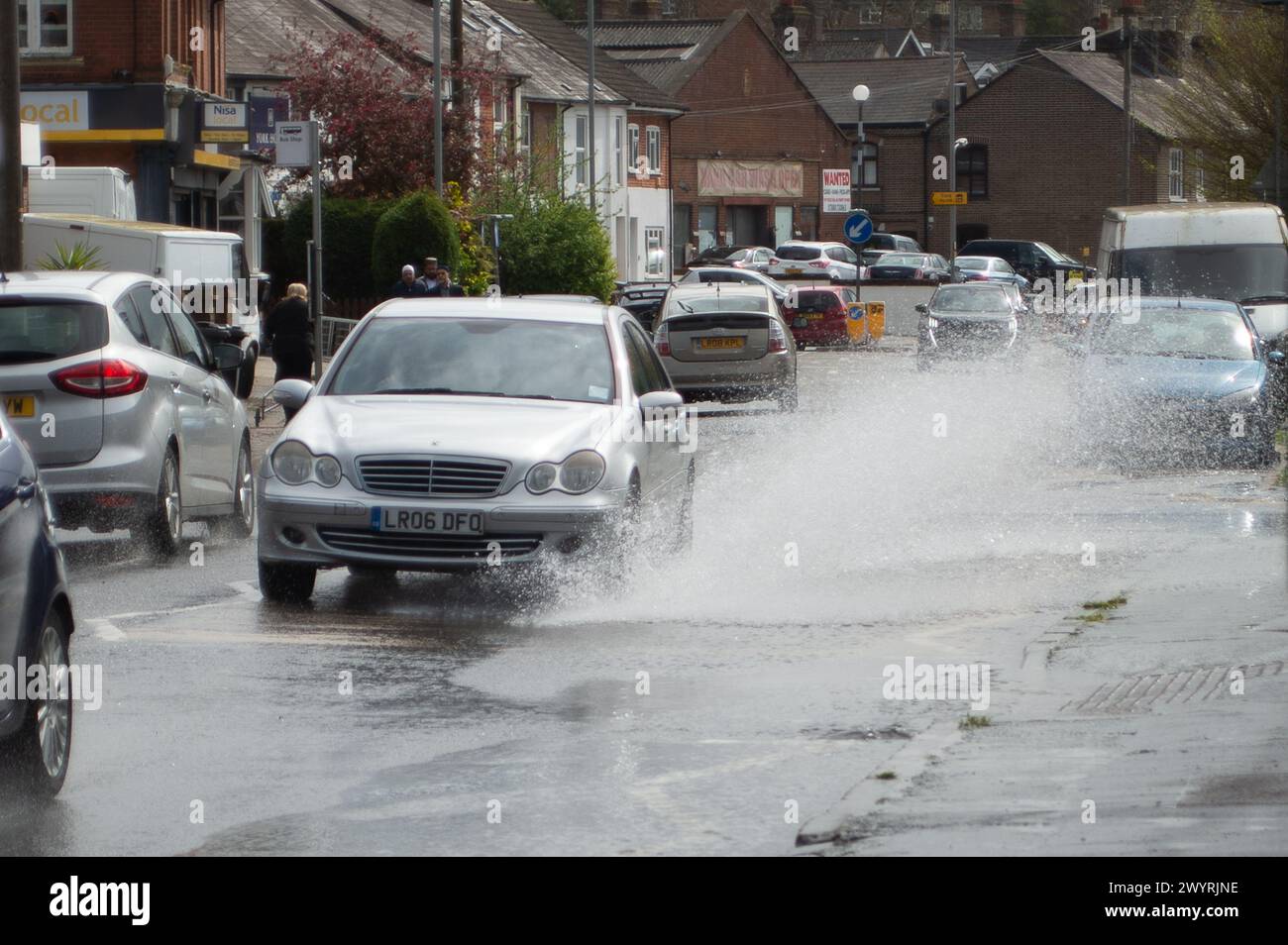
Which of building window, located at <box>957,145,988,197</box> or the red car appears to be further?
building window, located at <box>957,145,988,197</box>

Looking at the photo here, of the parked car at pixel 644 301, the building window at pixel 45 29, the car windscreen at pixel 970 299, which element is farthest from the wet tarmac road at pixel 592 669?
the car windscreen at pixel 970 299

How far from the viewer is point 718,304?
93.0 ft

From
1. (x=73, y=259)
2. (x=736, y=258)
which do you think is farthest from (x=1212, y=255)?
(x=736, y=258)

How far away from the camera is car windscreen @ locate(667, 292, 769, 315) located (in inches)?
1112

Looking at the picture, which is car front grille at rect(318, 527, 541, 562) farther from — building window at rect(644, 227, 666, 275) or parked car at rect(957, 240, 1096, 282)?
parked car at rect(957, 240, 1096, 282)

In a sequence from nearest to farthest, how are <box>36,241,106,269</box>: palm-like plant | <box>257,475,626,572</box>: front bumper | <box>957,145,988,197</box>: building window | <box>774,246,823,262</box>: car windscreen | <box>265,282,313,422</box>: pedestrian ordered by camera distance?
<box>257,475,626,572</box>: front bumper
<box>265,282,313,422</box>: pedestrian
<box>36,241,106,269</box>: palm-like plant
<box>774,246,823,262</box>: car windscreen
<box>957,145,988,197</box>: building window

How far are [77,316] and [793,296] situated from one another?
34395 millimetres

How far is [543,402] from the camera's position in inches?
458

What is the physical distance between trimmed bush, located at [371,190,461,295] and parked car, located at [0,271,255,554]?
23.1 m

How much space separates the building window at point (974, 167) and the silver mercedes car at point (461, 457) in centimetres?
7992

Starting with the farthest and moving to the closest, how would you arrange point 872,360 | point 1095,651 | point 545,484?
point 872,360, point 545,484, point 1095,651

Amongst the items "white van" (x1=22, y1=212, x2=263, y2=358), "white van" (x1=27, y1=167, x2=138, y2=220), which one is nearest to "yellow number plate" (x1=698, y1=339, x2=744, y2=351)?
"white van" (x1=22, y1=212, x2=263, y2=358)
